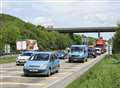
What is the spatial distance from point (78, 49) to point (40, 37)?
7548 centimetres

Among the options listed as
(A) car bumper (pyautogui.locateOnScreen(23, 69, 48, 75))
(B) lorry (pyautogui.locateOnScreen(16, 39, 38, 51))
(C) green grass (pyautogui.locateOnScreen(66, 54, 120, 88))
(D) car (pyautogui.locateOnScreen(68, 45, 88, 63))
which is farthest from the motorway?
(B) lorry (pyautogui.locateOnScreen(16, 39, 38, 51))

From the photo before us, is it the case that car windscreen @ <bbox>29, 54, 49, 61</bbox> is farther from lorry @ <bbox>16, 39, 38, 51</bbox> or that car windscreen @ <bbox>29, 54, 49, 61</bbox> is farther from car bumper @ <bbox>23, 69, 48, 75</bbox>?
lorry @ <bbox>16, 39, 38, 51</bbox>

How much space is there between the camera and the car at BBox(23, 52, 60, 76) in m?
28.2

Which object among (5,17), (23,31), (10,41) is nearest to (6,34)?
(10,41)

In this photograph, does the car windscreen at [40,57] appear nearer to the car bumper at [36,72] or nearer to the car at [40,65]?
the car at [40,65]

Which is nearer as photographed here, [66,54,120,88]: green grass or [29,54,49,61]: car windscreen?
[66,54,120,88]: green grass

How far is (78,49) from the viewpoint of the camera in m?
56.0

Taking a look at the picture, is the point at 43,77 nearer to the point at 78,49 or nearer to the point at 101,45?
the point at 78,49

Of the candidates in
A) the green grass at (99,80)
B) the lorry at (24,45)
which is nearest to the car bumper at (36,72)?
→ the green grass at (99,80)

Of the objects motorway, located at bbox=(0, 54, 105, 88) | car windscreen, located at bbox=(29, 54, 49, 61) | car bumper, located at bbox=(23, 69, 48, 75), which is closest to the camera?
motorway, located at bbox=(0, 54, 105, 88)

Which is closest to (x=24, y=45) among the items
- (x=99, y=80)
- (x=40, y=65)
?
(x=40, y=65)

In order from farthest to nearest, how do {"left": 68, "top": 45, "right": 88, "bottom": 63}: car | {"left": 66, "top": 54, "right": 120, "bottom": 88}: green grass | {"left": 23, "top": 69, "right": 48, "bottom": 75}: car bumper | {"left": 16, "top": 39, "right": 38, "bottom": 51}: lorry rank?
{"left": 16, "top": 39, "right": 38, "bottom": 51}: lorry < {"left": 68, "top": 45, "right": 88, "bottom": 63}: car < {"left": 23, "top": 69, "right": 48, "bottom": 75}: car bumper < {"left": 66, "top": 54, "right": 120, "bottom": 88}: green grass

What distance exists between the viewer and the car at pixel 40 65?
92.6 feet

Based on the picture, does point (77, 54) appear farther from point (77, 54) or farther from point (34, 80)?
point (34, 80)
